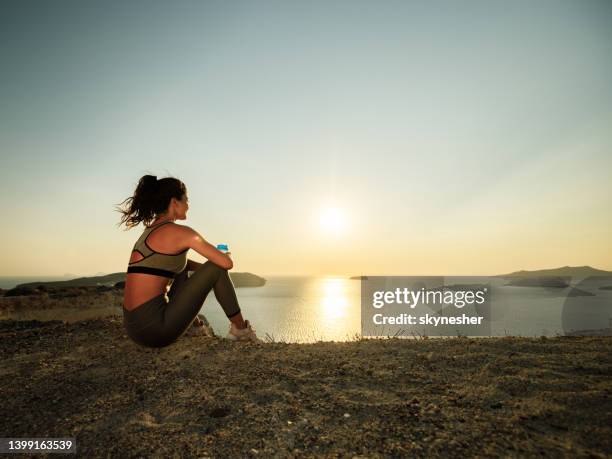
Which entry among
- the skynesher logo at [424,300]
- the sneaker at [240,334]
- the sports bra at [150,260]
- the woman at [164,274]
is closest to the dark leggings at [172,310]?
the woman at [164,274]

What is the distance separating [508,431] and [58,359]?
6836 mm

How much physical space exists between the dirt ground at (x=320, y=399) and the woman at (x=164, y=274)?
90 centimetres

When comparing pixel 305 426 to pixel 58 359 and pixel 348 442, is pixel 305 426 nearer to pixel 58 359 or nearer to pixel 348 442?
pixel 348 442

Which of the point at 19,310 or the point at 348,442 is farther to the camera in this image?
the point at 19,310

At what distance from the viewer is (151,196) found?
14.1 feet

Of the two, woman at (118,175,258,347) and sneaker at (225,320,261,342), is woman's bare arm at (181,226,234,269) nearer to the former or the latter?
woman at (118,175,258,347)

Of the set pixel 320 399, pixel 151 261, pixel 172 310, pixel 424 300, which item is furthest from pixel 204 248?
pixel 424 300

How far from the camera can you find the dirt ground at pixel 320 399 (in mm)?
2648

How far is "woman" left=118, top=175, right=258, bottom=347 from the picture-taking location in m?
3.80

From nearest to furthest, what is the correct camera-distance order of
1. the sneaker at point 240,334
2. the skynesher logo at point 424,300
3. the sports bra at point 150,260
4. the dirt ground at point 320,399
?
the dirt ground at point 320,399, the sports bra at point 150,260, the sneaker at point 240,334, the skynesher logo at point 424,300

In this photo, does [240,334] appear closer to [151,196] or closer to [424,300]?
[151,196]

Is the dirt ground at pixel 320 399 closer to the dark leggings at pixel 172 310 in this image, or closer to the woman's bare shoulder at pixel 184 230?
the dark leggings at pixel 172 310

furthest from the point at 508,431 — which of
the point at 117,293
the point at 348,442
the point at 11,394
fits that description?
the point at 117,293

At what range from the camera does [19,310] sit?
12.8 metres
